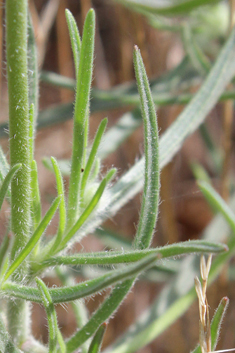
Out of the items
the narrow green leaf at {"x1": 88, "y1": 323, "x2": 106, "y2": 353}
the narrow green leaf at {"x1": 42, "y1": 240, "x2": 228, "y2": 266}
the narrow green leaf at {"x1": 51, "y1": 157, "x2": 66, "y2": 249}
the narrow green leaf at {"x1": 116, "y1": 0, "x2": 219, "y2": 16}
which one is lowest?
the narrow green leaf at {"x1": 88, "y1": 323, "x2": 106, "y2": 353}

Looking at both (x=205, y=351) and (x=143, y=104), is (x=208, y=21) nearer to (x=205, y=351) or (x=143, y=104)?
(x=143, y=104)

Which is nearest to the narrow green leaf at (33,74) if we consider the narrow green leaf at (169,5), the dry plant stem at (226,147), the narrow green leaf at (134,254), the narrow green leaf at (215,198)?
the narrow green leaf at (134,254)

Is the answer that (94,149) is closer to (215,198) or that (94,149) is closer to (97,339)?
(97,339)

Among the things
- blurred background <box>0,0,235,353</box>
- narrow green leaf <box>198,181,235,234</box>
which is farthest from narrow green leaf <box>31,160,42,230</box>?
blurred background <box>0,0,235,353</box>

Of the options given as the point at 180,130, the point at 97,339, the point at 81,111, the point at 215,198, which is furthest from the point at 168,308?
the point at 81,111

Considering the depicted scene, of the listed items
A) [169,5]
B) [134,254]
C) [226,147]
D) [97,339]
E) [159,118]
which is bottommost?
[97,339]

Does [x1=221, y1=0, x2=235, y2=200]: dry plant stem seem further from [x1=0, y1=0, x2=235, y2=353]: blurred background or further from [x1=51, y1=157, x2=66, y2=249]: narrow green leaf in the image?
[x1=51, y1=157, x2=66, y2=249]: narrow green leaf
